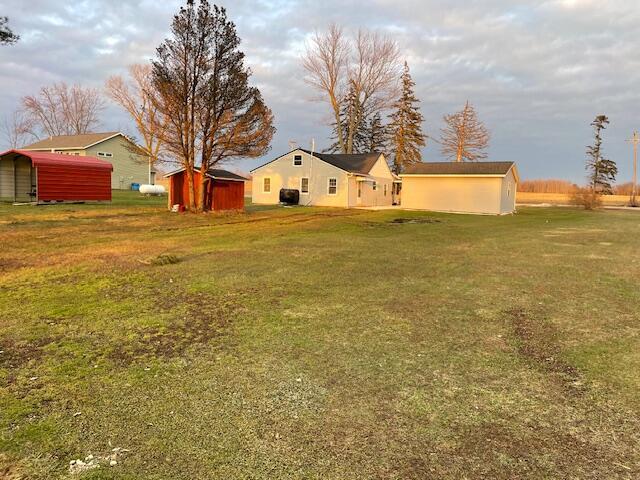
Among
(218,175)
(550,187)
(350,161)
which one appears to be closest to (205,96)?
Result: (218,175)

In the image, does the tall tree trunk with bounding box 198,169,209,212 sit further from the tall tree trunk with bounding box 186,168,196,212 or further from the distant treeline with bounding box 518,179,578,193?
the distant treeline with bounding box 518,179,578,193

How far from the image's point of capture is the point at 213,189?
22.6m

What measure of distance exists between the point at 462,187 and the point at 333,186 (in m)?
8.44

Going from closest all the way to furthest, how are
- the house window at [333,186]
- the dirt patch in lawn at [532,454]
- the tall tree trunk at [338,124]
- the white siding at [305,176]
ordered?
1. the dirt patch in lawn at [532,454]
2. the white siding at [305,176]
3. the house window at [333,186]
4. the tall tree trunk at [338,124]

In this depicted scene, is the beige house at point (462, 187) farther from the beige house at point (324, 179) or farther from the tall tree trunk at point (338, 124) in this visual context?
the tall tree trunk at point (338, 124)

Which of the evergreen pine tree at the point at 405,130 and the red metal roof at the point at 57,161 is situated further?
the evergreen pine tree at the point at 405,130

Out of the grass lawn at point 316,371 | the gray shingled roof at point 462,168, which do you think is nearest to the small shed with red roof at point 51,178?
the grass lawn at point 316,371

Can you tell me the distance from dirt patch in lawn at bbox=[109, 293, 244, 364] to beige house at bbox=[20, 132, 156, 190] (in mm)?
35290

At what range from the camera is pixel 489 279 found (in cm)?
723

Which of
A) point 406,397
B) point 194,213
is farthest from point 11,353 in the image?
point 194,213

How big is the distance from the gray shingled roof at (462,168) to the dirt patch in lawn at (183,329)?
82.7 feet

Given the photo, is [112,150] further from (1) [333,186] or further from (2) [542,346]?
(2) [542,346]

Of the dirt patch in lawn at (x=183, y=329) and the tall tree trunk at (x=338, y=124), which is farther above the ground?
the tall tree trunk at (x=338, y=124)

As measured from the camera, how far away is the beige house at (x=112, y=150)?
3938cm
